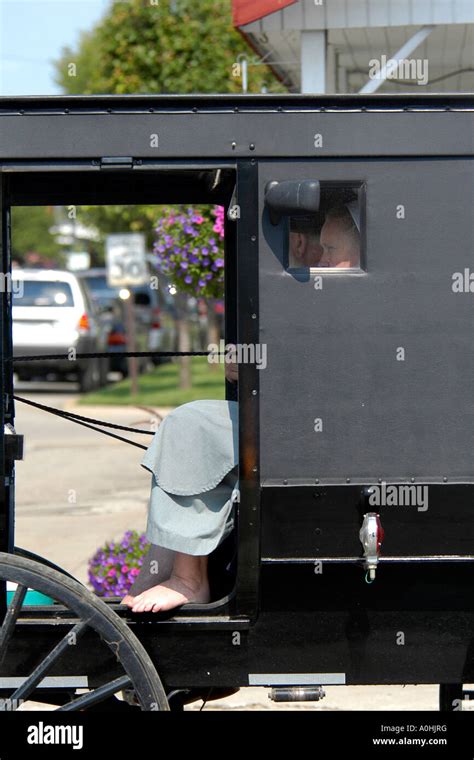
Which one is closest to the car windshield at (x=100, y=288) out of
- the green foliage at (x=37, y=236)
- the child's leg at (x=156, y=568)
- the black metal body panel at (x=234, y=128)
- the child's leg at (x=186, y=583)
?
the child's leg at (x=156, y=568)

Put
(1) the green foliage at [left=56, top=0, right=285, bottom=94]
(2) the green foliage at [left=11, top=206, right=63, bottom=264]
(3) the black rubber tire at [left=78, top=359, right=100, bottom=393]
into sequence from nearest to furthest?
(1) the green foliage at [left=56, top=0, right=285, bottom=94]
(3) the black rubber tire at [left=78, top=359, right=100, bottom=393]
(2) the green foliage at [left=11, top=206, right=63, bottom=264]

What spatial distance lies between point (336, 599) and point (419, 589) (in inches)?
→ 9.6

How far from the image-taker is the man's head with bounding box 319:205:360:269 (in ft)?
10.9

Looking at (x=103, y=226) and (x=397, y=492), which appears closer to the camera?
(x=397, y=492)

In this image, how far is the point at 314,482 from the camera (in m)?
3.28

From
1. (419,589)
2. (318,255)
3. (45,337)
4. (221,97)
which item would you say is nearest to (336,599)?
(419,589)

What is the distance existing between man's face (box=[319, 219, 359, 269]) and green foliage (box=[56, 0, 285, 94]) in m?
13.3

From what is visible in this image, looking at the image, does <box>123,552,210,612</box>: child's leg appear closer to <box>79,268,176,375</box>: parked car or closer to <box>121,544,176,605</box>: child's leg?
<box>121,544,176,605</box>: child's leg

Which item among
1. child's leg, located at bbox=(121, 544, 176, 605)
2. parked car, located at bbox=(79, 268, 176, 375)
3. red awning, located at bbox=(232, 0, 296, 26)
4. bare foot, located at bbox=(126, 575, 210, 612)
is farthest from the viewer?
parked car, located at bbox=(79, 268, 176, 375)

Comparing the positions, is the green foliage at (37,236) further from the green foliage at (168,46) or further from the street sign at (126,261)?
the street sign at (126,261)

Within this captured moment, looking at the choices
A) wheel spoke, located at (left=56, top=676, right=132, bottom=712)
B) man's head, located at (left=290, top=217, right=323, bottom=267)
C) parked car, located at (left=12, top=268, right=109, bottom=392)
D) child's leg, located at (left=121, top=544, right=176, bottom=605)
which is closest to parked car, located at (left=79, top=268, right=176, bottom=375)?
parked car, located at (left=12, top=268, right=109, bottom=392)

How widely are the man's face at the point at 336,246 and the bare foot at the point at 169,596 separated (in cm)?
108

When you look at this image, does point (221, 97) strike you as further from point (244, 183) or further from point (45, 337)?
point (45, 337)

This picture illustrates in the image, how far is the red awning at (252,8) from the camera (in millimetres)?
6186
